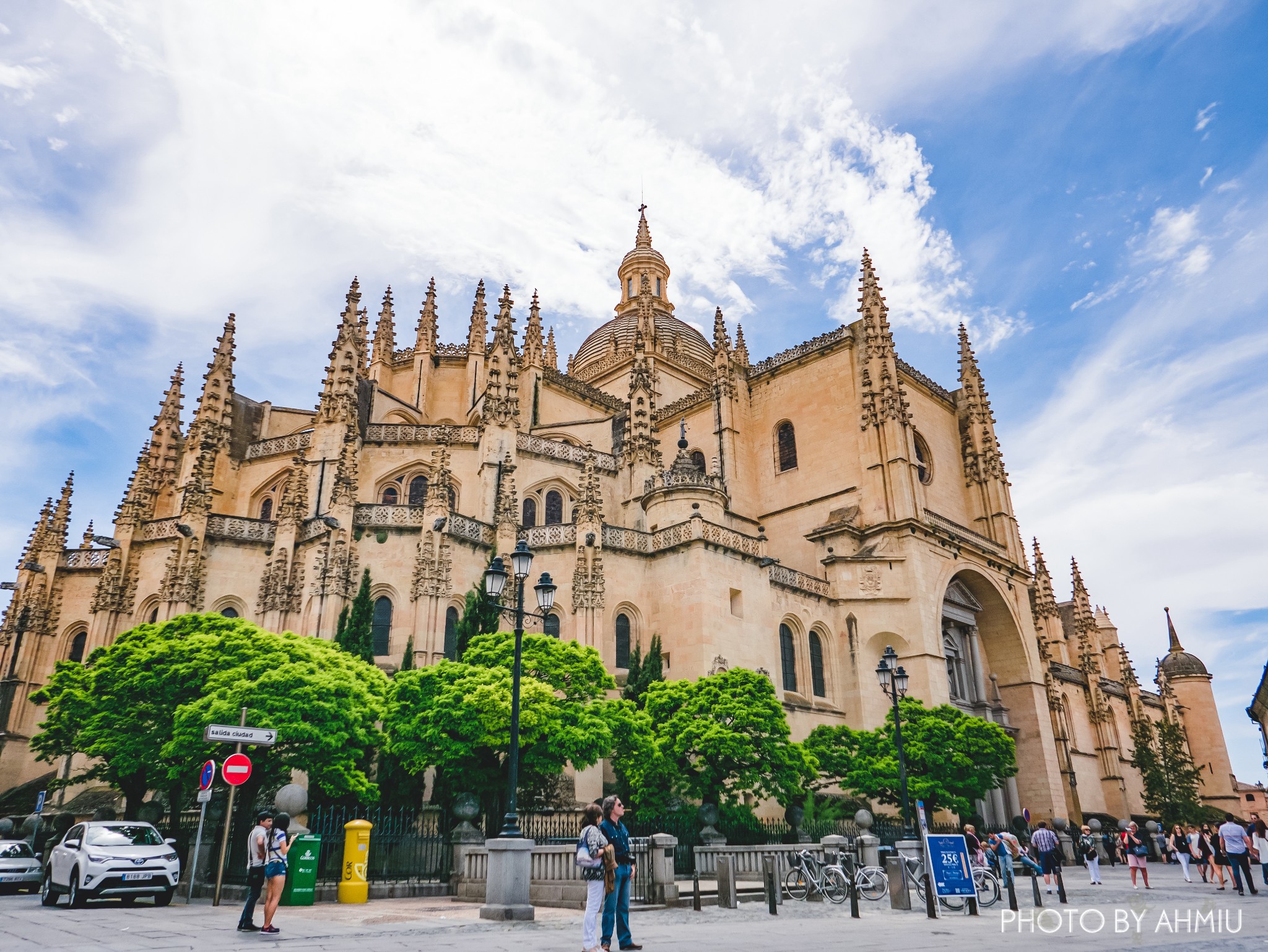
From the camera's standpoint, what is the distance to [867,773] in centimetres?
2938

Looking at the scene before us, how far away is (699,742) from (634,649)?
7.01m

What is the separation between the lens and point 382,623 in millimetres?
30047

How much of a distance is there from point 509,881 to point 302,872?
5.09 meters

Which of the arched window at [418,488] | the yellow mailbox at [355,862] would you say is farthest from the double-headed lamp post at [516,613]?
the arched window at [418,488]

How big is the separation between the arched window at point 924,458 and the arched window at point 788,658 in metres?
13.1

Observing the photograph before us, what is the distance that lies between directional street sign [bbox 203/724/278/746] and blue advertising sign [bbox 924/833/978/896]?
1095 centimetres

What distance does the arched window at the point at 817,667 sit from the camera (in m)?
35.4

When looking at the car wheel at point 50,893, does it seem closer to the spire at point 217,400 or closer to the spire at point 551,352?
the spire at point 217,400

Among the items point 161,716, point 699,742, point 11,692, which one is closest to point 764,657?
point 699,742

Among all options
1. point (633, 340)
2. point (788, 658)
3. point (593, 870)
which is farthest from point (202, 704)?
point (633, 340)

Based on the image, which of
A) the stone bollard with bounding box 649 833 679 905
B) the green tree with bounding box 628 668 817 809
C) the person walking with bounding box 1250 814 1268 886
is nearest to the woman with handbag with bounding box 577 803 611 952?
the stone bollard with bounding box 649 833 679 905

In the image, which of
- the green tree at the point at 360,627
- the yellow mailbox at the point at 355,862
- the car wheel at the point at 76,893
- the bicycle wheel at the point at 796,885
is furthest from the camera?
the green tree at the point at 360,627

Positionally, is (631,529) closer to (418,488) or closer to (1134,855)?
(418,488)

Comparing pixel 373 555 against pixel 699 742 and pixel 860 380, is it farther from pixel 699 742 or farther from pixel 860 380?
pixel 860 380
